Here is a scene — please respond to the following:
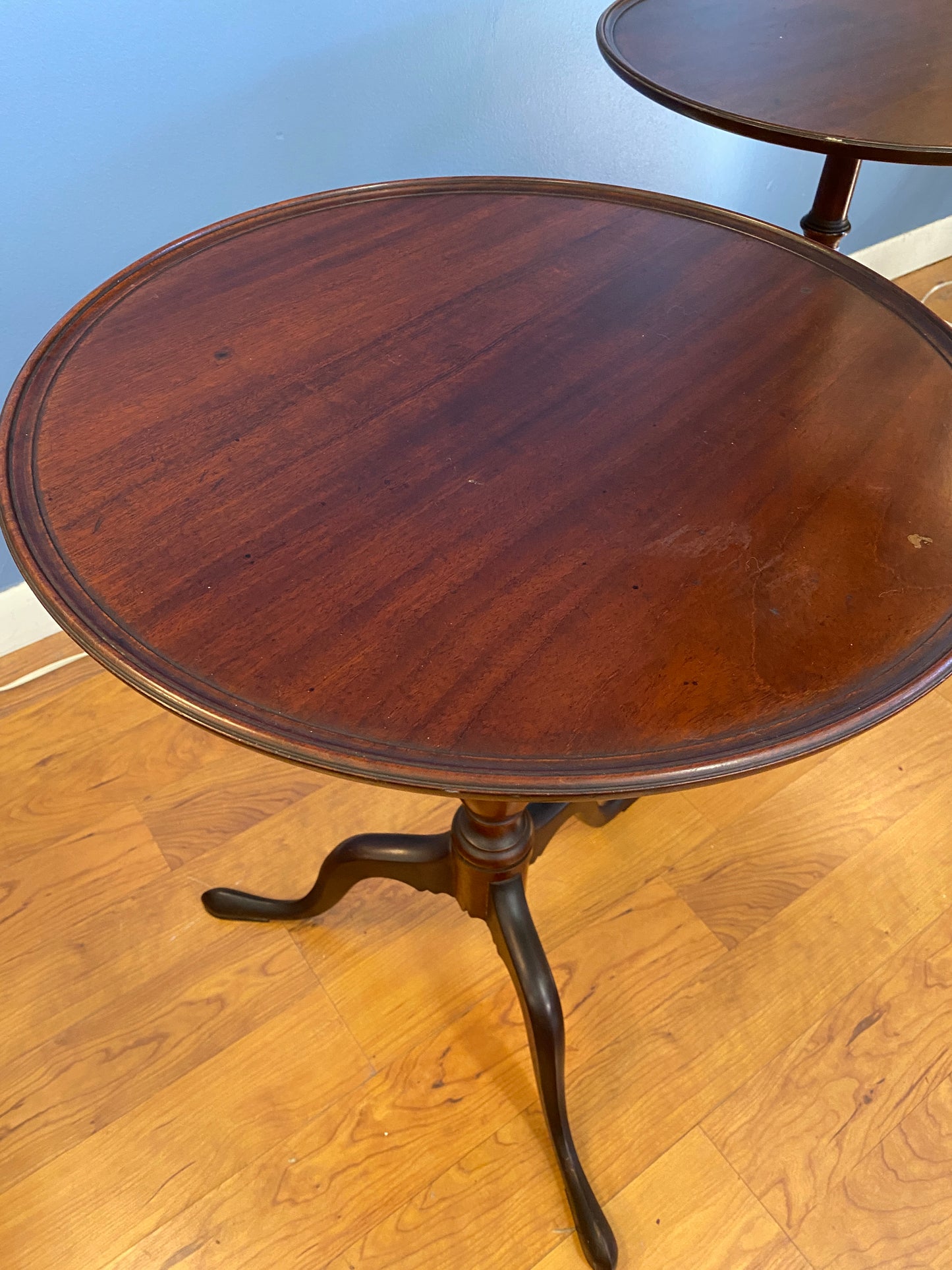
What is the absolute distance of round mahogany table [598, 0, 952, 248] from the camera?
814mm

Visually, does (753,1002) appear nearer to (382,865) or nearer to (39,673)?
(382,865)

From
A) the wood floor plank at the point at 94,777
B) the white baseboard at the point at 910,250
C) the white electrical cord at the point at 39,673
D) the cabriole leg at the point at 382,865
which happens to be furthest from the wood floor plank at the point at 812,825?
the white baseboard at the point at 910,250

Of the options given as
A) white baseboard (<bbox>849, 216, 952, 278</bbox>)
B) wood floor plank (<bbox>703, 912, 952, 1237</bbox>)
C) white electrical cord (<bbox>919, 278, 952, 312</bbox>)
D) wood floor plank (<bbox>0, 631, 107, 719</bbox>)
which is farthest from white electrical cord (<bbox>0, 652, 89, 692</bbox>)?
white electrical cord (<bbox>919, 278, 952, 312</bbox>)

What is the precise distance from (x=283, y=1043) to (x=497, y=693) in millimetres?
655

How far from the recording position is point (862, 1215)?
0.86m

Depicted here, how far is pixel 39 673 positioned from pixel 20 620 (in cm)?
7

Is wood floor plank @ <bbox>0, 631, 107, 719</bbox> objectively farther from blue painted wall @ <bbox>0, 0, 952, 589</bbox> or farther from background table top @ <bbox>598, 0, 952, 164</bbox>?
background table top @ <bbox>598, 0, 952, 164</bbox>

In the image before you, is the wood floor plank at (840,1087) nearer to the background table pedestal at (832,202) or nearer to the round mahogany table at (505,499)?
the round mahogany table at (505,499)

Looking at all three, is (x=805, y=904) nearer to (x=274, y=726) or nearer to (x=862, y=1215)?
(x=862, y=1215)

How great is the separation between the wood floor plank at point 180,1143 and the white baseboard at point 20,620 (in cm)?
61

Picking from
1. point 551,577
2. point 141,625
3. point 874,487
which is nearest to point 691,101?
point 874,487

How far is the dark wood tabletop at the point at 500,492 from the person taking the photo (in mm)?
464

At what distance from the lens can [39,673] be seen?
126cm

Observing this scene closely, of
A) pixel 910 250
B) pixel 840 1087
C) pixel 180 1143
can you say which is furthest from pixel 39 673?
pixel 910 250
